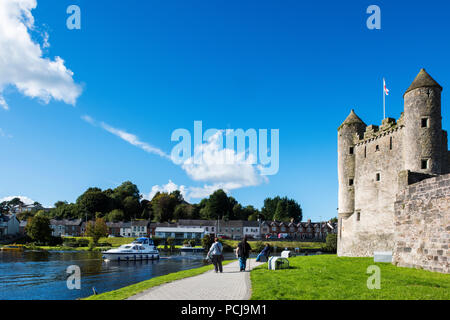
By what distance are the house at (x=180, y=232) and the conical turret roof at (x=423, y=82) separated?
86.1m

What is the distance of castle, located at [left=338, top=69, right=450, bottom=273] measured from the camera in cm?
1838

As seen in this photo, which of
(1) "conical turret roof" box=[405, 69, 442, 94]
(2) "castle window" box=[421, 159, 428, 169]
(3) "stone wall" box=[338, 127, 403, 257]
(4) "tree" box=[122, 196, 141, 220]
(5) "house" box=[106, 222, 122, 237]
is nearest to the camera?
(2) "castle window" box=[421, 159, 428, 169]

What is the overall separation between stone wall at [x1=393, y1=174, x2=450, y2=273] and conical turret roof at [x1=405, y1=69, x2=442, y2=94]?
10.6m

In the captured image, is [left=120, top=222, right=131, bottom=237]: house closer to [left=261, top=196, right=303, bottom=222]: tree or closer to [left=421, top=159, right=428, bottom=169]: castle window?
[left=261, top=196, right=303, bottom=222]: tree

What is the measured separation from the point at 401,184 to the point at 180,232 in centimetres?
8896

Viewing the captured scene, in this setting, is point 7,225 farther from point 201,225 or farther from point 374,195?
point 374,195

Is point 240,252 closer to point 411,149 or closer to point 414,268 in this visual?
point 414,268

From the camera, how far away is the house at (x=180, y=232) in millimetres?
106438

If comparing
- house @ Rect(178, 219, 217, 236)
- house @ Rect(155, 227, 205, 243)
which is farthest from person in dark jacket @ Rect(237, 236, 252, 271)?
house @ Rect(178, 219, 217, 236)

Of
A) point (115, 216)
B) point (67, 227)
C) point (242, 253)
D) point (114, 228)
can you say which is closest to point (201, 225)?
point (114, 228)

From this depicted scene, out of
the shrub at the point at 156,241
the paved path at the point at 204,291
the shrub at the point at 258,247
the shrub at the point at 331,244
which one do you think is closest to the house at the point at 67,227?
the shrub at the point at 156,241
